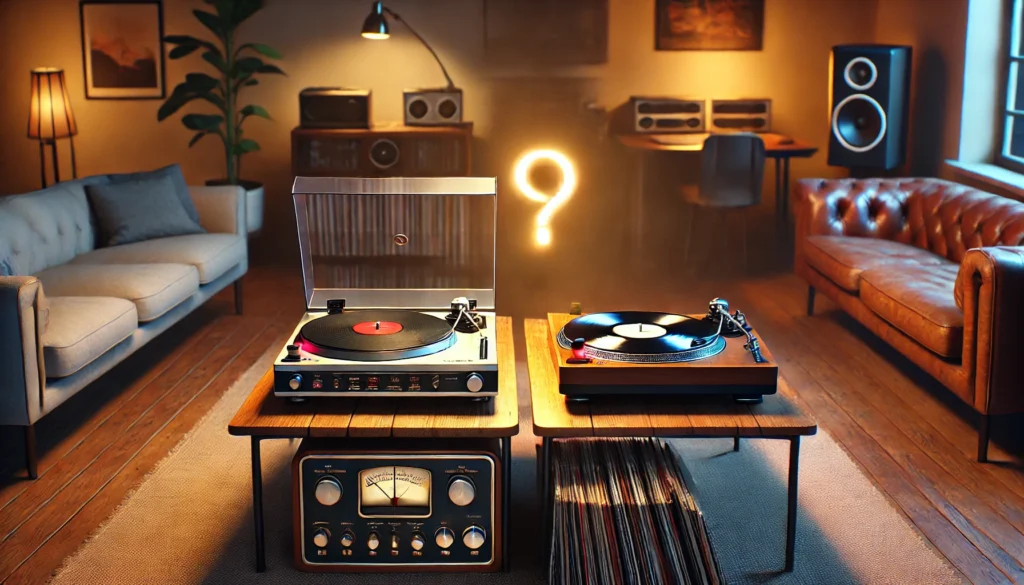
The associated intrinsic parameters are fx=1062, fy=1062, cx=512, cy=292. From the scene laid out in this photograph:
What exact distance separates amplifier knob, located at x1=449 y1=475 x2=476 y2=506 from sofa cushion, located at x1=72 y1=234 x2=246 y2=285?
224 cm

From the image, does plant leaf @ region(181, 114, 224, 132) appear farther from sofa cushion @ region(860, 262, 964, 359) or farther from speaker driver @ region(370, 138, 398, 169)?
sofa cushion @ region(860, 262, 964, 359)

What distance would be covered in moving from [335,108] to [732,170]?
2.08 metres

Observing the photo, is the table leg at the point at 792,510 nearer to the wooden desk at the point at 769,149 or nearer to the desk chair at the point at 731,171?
the desk chair at the point at 731,171

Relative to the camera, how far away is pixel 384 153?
5.64 metres

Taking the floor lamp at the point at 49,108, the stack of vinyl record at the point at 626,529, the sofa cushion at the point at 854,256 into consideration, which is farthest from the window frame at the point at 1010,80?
the floor lamp at the point at 49,108

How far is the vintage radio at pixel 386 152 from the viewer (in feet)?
18.4

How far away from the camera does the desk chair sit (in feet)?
17.1

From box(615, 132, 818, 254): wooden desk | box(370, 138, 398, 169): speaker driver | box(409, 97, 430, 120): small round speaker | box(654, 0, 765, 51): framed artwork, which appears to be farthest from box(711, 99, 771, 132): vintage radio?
box(370, 138, 398, 169): speaker driver

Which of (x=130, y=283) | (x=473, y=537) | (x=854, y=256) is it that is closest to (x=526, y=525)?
(x=473, y=537)

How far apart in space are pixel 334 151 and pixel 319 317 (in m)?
3.36

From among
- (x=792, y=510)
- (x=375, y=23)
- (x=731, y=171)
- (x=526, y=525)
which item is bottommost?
(x=526, y=525)

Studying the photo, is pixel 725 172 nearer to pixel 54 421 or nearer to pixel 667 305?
pixel 667 305

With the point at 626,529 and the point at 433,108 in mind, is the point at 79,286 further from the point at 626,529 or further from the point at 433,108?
the point at 433,108

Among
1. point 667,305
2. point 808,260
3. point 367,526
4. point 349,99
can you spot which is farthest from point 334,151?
point 367,526
